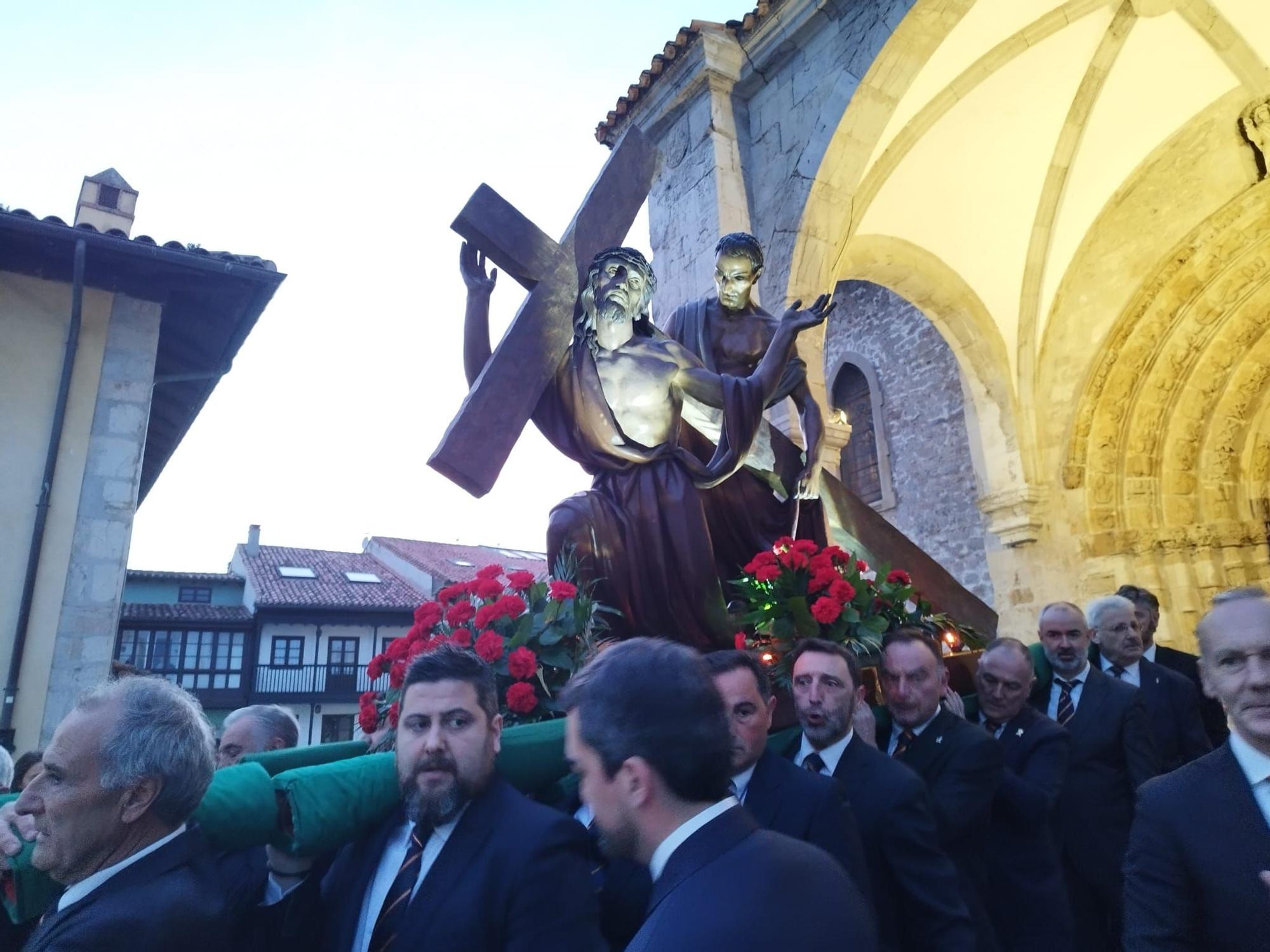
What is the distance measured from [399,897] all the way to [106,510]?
6.41 meters

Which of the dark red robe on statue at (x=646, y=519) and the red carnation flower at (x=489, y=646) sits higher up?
the dark red robe on statue at (x=646, y=519)

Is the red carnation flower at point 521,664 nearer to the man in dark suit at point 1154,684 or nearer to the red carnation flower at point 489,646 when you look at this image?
the red carnation flower at point 489,646

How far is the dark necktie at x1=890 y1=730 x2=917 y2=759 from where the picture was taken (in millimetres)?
2434

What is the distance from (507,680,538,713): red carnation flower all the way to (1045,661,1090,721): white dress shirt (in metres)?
2.16

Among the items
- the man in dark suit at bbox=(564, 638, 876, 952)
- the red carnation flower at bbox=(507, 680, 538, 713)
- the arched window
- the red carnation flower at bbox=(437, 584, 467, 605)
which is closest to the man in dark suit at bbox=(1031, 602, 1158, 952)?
the red carnation flower at bbox=(507, 680, 538, 713)

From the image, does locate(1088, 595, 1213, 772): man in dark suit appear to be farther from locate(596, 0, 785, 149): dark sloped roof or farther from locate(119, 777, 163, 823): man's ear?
locate(596, 0, 785, 149): dark sloped roof

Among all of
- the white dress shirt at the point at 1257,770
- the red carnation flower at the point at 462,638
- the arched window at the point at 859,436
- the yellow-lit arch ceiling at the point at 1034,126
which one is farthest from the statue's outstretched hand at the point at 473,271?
the arched window at the point at 859,436

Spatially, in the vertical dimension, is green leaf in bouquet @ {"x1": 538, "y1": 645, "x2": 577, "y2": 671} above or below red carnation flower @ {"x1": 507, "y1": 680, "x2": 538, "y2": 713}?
above

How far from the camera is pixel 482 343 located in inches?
115

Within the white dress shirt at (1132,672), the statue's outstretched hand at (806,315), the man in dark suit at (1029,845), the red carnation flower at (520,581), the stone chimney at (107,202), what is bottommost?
the man in dark suit at (1029,845)

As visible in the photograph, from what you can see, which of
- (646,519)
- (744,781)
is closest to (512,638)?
(646,519)

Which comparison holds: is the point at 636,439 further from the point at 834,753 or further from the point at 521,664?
the point at 834,753

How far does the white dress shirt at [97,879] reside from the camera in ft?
4.17

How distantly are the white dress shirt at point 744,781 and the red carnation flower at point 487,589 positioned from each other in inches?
40.4
